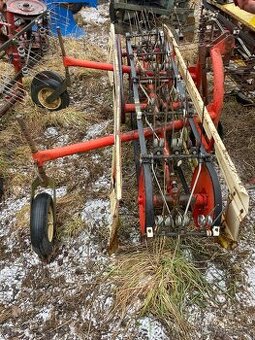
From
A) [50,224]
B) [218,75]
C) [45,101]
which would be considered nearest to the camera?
[50,224]

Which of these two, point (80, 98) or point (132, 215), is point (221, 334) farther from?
point (80, 98)

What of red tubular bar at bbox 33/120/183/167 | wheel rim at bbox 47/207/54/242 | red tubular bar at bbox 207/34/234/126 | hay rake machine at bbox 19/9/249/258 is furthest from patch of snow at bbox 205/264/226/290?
red tubular bar at bbox 207/34/234/126

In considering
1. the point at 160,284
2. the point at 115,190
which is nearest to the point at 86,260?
the point at 160,284

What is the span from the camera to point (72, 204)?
4.18m

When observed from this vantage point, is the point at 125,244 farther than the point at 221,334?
Yes

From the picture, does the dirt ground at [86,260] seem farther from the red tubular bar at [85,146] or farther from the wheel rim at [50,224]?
the red tubular bar at [85,146]

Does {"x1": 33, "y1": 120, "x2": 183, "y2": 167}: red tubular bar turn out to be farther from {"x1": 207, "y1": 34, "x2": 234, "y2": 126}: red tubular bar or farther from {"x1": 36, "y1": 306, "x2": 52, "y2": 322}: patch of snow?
{"x1": 36, "y1": 306, "x2": 52, "y2": 322}: patch of snow

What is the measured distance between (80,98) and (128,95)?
927mm

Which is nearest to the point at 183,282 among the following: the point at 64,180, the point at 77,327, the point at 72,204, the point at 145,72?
the point at 77,327

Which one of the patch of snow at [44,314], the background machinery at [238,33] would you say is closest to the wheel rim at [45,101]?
the background machinery at [238,33]

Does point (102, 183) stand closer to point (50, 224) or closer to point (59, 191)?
point (59, 191)

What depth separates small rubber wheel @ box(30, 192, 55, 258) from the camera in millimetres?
3354

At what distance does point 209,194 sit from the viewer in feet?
10.7

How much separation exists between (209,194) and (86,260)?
1.32 m
